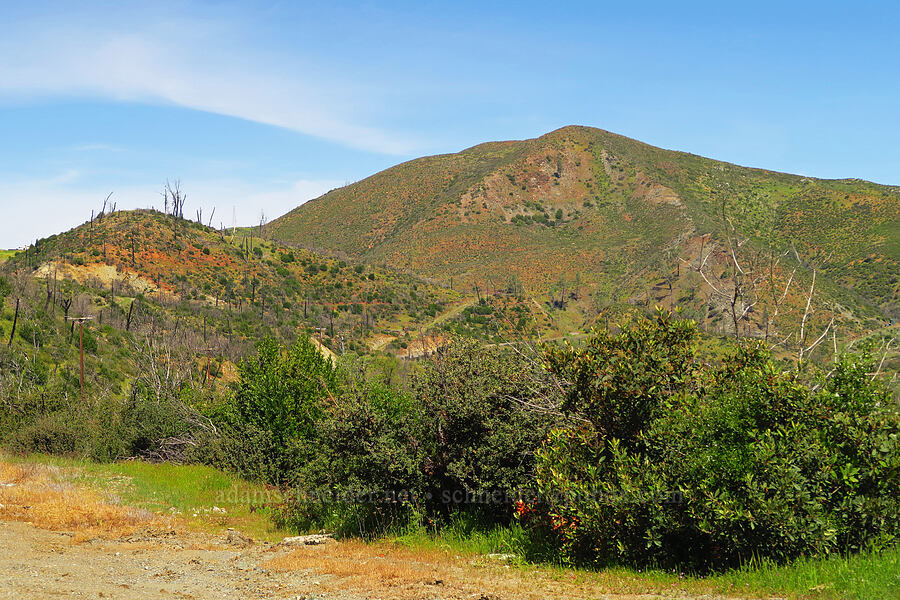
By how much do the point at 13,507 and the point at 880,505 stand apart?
14.6 meters

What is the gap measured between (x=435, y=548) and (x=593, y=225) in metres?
91.5

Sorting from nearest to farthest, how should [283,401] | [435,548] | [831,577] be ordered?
[831,577]
[435,548]
[283,401]

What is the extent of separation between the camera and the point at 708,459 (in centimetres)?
841

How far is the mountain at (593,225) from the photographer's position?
65812 mm

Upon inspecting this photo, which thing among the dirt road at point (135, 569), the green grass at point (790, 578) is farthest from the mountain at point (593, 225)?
the dirt road at point (135, 569)

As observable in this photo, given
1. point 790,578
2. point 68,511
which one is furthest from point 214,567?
point 790,578

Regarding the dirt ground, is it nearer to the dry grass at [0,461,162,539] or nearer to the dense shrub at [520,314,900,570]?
the dry grass at [0,461,162,539]

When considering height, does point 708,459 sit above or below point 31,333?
below

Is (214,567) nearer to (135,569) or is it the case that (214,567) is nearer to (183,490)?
(135,569)

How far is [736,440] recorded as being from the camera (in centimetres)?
862

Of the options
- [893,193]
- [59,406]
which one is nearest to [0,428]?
[59,406]

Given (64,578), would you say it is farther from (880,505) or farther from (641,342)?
(880,505)

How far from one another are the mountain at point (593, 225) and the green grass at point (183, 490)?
1726 inches

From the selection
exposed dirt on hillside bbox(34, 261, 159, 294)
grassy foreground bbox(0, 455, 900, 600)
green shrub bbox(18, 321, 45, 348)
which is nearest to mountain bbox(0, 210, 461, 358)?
exposed dirt on hillside bbox(34, 261, 159, 294)
